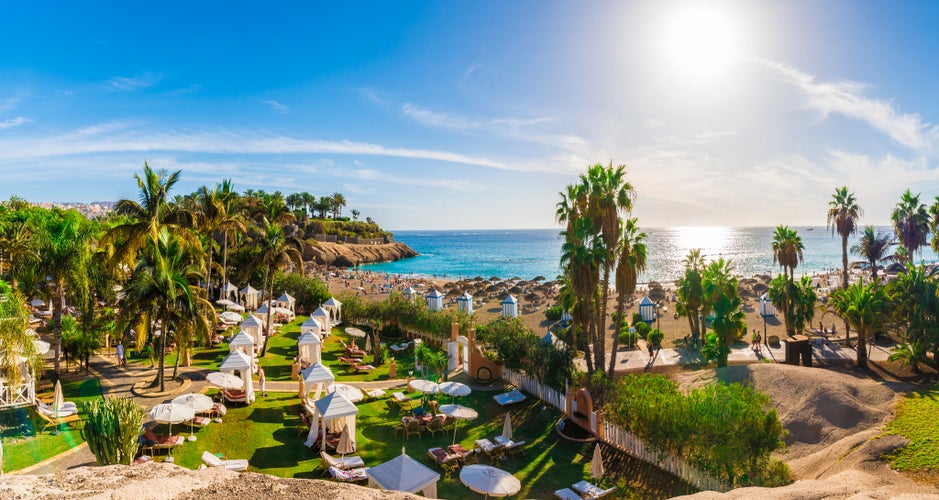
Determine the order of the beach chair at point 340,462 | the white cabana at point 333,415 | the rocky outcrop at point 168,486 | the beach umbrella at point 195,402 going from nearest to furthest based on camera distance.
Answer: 1. the rocky outcrop at point 168,486
2. the beach chair at point 340,462
3. the white cabana at point 333,415
4. the beach umbrella at point 195,402

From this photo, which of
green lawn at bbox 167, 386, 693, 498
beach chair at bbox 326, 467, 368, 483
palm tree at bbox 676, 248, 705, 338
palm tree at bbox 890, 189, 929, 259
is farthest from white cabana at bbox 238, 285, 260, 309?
palm tree at bbox 890, 189, 929, 259

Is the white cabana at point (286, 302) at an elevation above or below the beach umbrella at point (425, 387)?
above

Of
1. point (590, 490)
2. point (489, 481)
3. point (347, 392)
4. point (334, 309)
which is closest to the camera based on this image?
point (489, 481)

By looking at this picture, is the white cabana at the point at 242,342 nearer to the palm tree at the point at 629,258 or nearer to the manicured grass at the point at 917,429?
the palm tree at the point at 629,258

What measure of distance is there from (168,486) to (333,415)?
25.5ft

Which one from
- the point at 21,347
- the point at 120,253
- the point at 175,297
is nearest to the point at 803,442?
the point at 175,297

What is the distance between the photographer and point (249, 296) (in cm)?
4009

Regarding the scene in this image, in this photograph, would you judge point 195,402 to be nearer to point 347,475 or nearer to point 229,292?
point 347,475

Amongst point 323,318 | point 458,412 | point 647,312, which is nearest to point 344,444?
point 458,412

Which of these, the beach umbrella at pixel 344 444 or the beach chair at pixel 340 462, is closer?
the beach chair at pixel 340 462

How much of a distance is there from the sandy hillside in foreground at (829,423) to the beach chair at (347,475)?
28.4 feet

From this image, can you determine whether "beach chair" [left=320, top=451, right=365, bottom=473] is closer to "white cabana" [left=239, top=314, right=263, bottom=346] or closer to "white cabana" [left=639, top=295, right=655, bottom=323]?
"white cabana" [left=239, top=314, right=263, bottom=346]

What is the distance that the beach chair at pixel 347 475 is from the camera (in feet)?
43.8

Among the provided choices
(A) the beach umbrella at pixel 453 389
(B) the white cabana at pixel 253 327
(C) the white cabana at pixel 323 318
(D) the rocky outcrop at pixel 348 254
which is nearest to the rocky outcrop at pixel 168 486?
(A) the beach umbrella at pixel 453 389
